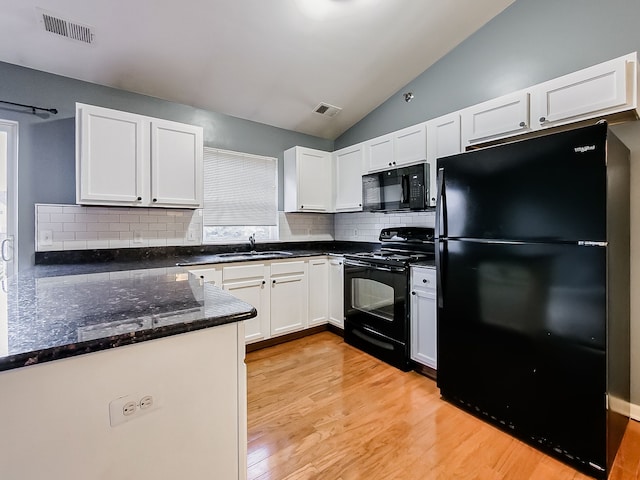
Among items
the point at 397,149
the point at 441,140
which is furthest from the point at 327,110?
the point at 441,140

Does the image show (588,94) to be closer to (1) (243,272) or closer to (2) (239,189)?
(1) (243,272)

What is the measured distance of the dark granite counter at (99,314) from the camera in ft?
2.47

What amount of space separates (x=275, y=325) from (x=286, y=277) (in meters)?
0.50

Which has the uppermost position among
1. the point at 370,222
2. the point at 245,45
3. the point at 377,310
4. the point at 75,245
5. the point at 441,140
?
the point at 245,45

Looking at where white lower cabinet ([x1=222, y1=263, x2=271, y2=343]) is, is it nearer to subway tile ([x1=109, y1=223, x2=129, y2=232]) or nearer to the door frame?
subway tile ([x1=109, y1=223, x2=129, y2=232])

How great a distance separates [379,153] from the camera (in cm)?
330

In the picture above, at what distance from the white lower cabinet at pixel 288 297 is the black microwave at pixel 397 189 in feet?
3.32

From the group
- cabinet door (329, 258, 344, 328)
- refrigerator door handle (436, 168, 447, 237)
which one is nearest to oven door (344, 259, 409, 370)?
cabinet door (329, 258, 344, 328)

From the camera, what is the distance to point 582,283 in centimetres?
154

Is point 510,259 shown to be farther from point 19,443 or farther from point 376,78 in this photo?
point 376,78

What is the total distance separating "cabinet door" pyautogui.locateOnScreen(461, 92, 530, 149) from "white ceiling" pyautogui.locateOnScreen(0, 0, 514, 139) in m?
0.91

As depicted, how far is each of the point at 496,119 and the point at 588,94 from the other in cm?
54

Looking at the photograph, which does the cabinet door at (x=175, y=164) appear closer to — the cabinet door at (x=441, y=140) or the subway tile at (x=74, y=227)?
the subway tile at (x=74, y=227)

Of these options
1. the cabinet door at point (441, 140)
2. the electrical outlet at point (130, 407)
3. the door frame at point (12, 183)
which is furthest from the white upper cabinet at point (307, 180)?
the electrical outlet at point (130, 407)
